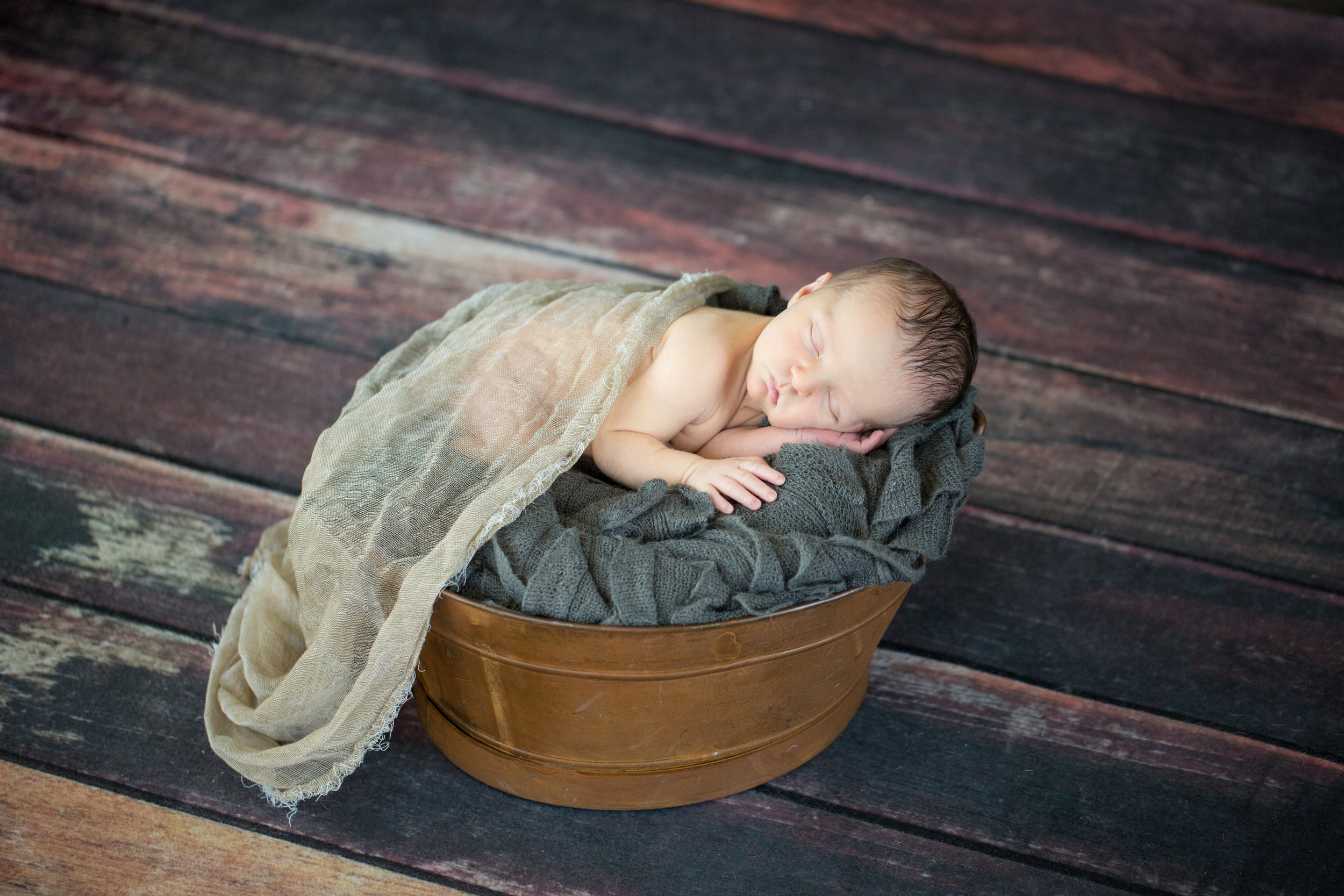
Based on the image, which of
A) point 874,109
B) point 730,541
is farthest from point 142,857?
point 874,109

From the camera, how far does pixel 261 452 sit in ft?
4.56

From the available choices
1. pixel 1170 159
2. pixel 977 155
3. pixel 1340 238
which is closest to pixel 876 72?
pixel 977 155

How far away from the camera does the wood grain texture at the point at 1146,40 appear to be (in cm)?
207

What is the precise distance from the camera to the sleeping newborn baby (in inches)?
40.5

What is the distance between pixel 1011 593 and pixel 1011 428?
0.93 ft

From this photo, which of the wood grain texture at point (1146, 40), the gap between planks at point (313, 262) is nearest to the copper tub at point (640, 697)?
the gap between planks at point (313, 262)

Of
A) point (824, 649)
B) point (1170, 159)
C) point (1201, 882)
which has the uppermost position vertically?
point (1170, 159)

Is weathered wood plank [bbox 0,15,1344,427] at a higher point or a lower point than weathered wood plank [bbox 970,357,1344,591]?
higher

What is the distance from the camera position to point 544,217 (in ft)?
5.78

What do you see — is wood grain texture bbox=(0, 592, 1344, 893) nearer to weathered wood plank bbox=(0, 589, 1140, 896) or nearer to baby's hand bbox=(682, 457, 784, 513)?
weathered wood plank bbox=(0, 589, 1140, 896)

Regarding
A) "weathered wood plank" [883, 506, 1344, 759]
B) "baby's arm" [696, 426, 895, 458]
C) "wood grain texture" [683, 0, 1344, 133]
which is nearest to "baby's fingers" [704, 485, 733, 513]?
"baby's arm" [696, 426, 895, 458]

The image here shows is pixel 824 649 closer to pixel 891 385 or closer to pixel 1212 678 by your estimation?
pixel 891 385

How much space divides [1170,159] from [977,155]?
0.34 m

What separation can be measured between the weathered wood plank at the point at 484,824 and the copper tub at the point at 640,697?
0.03 m
